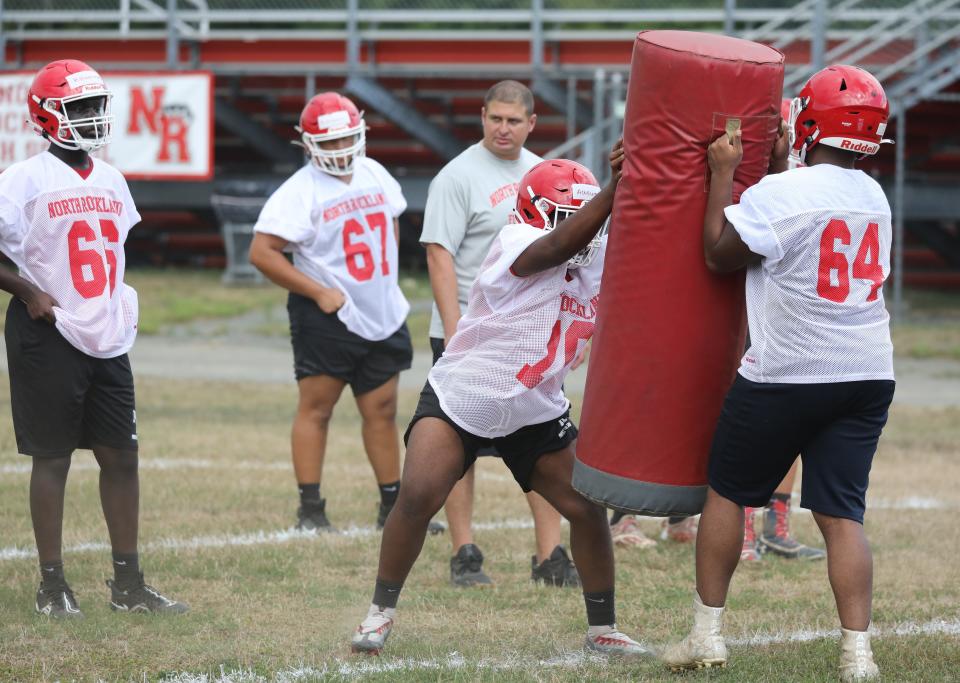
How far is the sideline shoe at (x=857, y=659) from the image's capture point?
4.29m

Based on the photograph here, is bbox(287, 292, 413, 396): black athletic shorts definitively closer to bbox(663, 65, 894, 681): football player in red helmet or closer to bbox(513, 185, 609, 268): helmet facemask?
bbox(513, 185, 609, 268): helmet facemask

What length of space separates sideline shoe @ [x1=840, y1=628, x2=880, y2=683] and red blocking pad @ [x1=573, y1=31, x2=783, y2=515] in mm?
620

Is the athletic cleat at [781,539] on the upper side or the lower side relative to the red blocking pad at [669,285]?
lower

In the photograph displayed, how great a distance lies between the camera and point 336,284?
688 cm

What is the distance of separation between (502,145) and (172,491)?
282 centimetres

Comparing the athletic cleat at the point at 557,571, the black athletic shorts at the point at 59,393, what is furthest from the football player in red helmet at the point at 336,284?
the black athletic shorts at the point at 59,393

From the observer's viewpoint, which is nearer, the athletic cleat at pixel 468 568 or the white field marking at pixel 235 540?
the athletic cleat at pixel 468 568

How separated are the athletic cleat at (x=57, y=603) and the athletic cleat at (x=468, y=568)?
5.05 ft

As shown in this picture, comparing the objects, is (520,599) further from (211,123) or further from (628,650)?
(211,123)

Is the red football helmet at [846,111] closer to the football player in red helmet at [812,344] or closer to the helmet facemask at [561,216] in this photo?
the football player in red helmet at [812,344]

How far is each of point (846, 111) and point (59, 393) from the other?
293cm

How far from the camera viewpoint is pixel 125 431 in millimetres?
5324

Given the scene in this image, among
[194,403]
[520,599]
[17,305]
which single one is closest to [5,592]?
[17,305]

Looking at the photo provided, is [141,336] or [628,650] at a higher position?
[628,650]
